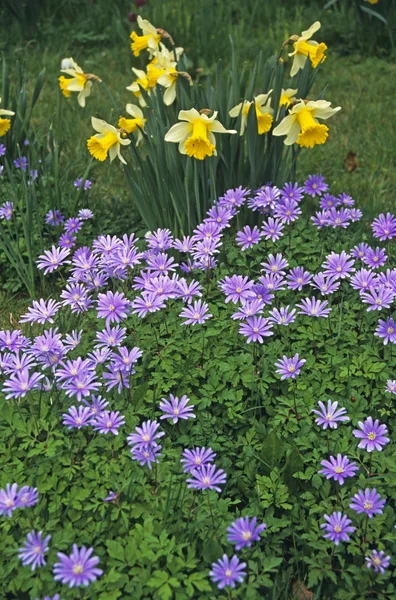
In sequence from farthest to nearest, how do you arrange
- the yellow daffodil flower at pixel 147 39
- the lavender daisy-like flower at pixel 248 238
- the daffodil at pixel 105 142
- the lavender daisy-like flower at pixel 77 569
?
the yellow daffodil flower at pixel 147 39 < the daffodil at pixel 105 142 < the lavender daisy-like flower at pixel 248 238 < the lavender daisy-like flower at pixel 77 569

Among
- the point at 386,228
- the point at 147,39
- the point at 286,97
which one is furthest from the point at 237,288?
the point at 147,39

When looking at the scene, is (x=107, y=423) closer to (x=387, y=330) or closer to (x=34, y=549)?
(x=34, y=549)

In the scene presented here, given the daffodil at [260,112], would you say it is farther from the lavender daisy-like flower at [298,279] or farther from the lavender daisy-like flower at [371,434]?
the lavender daisy-like flower at [371,434]

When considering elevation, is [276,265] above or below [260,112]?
below

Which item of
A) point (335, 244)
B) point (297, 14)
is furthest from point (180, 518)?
point (297, 14)

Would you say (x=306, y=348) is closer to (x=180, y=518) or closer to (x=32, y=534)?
(x=180, y=518)

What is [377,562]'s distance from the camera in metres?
1.61

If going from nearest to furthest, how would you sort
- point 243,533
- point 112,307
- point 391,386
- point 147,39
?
1. point 243,533
2. point 391,386
3. point 112,307
4. point 147,39

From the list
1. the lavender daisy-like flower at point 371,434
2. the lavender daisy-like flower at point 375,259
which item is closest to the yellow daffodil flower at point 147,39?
the lavender daisy-like flower at point 375,259

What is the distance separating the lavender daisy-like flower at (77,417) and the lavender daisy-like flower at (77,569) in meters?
0.32

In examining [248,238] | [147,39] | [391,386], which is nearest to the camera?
[391,386]

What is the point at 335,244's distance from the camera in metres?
2.58

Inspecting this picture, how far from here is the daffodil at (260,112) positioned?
8.73 ft

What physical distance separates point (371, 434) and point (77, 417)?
71 centimetres
